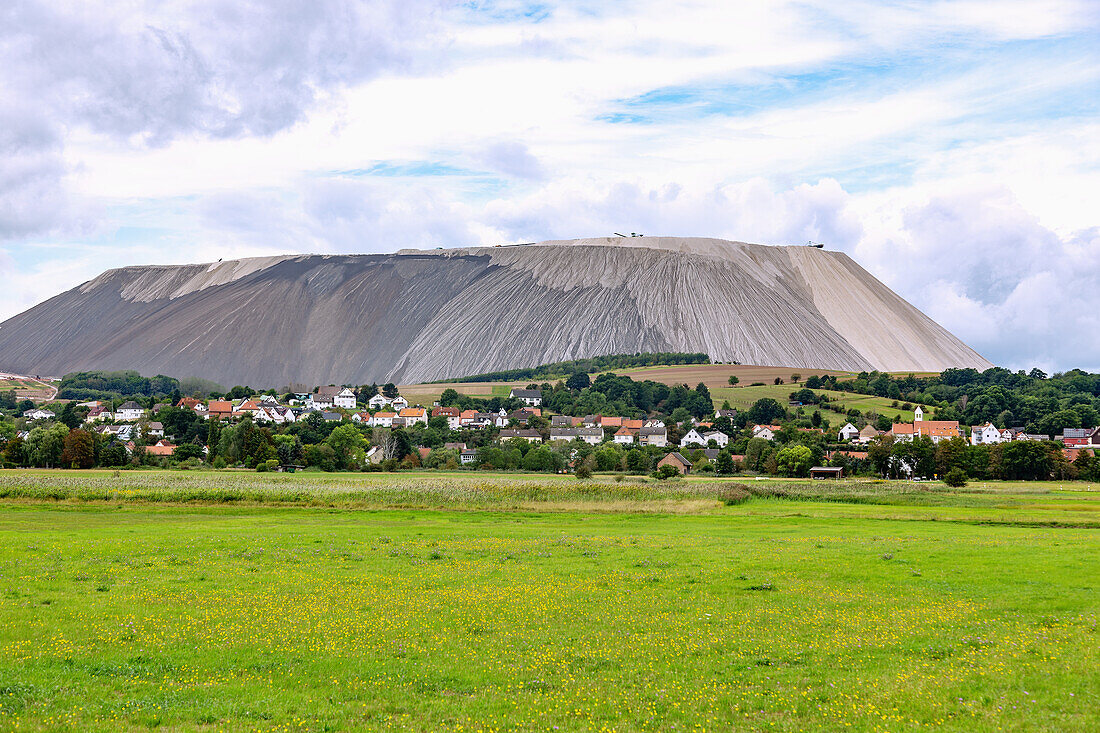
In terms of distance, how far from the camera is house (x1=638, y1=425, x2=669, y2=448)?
4075 inches

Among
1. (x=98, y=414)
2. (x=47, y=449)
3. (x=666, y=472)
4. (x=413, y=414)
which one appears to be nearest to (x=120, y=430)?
(x=98, y=414)

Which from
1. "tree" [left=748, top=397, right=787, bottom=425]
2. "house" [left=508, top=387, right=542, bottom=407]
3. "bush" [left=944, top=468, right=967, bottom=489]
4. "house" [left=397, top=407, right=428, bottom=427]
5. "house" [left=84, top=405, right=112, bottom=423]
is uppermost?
"house" [left=508, top=387, right=542, bottom=407]

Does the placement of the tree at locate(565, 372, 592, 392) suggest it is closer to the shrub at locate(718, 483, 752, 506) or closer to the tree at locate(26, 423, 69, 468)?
the tree at locate(26, 423, 69, 468)

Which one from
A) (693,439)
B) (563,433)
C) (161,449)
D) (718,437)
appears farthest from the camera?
(563,433)

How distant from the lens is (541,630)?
14055mm

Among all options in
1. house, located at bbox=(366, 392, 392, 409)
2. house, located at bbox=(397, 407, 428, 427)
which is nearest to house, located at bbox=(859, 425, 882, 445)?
house, located at bbox=(397, 407, 428, 427)

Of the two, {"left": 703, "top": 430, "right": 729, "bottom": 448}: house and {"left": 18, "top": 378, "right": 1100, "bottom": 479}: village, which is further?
{"left": 703, "top": 430, "right": 729, "bottom": 448}: house

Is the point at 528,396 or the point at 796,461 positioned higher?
the point at 528,396

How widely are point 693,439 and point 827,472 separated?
30231 millimetres

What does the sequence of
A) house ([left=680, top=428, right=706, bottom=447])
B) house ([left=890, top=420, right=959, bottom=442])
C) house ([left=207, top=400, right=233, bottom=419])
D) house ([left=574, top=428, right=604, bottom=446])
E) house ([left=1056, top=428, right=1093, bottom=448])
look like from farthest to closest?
house ([left=207, top=400, right=233, bottom=419])
house ([left=574, top=428, right=604, bottom=446])
house ([left=680, top=428, right=706, bottom=447])
house ([left=890, top=420, right=959, bottom=442])
house ([left=1056, top=428, right=1093, bottom=448])

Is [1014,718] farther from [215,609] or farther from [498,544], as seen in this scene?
[498,544]

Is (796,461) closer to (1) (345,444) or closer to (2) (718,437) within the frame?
(2) (718,437)

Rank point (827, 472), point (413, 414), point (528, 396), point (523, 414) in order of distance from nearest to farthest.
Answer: point (827, 472), point (413, 414), point (523, 414), point (528, 396)

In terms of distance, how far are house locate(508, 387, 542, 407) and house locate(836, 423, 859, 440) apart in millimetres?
48297
